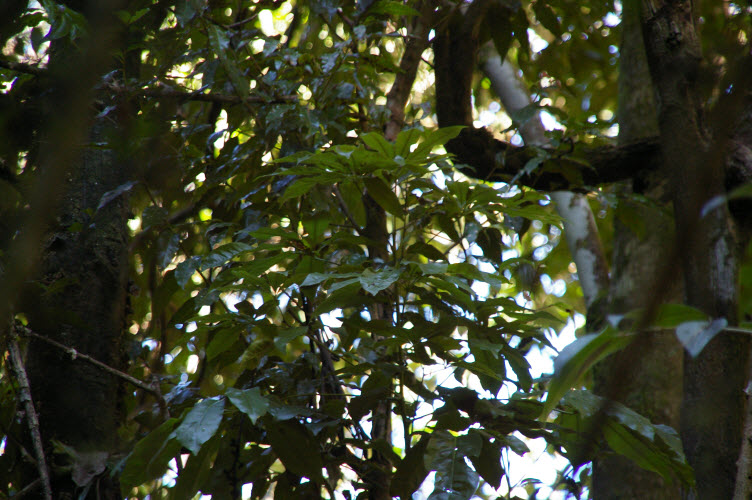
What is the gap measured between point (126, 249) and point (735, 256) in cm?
119

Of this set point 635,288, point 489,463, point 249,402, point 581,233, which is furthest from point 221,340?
point 581,233

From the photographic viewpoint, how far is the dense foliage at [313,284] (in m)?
0.81

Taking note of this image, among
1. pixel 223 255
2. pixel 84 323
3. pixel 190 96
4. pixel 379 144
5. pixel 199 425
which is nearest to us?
pixel 199 425

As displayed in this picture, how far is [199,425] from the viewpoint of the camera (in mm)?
758

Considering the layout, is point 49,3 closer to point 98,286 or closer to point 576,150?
point 98,286

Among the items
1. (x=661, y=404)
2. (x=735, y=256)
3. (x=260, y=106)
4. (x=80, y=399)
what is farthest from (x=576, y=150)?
(x=80, y=399)

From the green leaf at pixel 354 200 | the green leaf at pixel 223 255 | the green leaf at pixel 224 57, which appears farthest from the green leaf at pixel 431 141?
the green leaf at pixel 224 57

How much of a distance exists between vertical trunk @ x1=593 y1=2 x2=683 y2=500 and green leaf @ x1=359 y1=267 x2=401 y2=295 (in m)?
0.53

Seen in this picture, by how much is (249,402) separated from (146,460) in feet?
0.60

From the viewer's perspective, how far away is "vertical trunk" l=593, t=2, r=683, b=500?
1.30m

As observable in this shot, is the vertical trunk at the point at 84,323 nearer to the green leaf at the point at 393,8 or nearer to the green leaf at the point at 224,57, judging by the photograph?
the green leaf at the point at 224,57

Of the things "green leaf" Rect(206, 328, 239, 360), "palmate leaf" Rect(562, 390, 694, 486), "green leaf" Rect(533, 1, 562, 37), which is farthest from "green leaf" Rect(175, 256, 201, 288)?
"green leaf" Rect(533, 1, 562, 37)

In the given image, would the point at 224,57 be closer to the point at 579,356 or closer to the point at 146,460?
the point at 146,460

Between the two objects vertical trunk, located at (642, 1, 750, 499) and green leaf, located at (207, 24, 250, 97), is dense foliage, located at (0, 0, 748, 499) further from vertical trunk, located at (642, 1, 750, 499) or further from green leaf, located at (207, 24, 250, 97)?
vertical trunk, located at (642, 1, 750, 499)
